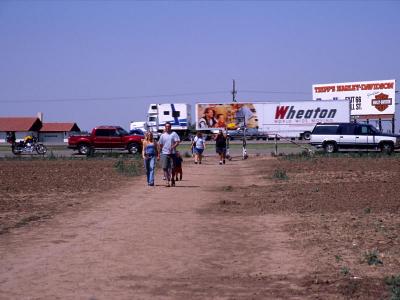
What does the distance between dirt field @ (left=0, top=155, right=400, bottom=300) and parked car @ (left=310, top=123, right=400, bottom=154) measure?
1989 centimetres

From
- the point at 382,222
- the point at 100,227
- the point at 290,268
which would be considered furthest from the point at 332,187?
the point at 290,268

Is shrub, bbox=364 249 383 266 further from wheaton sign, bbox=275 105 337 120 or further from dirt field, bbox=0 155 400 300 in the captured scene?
wheaton sign, bbox=275 105 337 120

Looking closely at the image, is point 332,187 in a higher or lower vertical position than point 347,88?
lower

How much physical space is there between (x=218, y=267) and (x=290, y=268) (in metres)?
0.89

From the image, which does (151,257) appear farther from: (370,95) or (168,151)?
(370,95)

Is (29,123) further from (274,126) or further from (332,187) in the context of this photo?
(332,187)

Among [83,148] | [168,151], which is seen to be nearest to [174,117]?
[83,148]

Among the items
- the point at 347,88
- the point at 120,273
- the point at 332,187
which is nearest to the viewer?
the point at 120,273

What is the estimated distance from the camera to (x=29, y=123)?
96625 millimetres

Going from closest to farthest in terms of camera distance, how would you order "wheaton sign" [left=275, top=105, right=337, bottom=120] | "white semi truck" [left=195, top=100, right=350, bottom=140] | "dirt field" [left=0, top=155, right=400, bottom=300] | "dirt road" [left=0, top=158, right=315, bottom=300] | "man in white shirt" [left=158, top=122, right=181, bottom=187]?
"dirt road" [left=0, top=158, right=315, bottom=300] → "dirt field" [left=0, top=155, right=400, bottom=300] → "man in white shirt" [left=158, top=122, right=181, bottom=187] → "white semi truck" [left=195, top=100, right=350, bottom=140] → "wheaton sign" [left=275, top=105, right=337, bottom=120]

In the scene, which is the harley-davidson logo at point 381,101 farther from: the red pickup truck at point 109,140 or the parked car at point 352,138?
the red pickup truck at point 109,140

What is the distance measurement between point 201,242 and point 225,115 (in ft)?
168

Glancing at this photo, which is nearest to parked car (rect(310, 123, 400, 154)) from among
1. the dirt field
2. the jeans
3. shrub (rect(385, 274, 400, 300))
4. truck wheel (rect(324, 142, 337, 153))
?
truck wheel (rect(324, 142, 337, 153))

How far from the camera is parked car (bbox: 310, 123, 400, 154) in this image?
3722 centimetres
